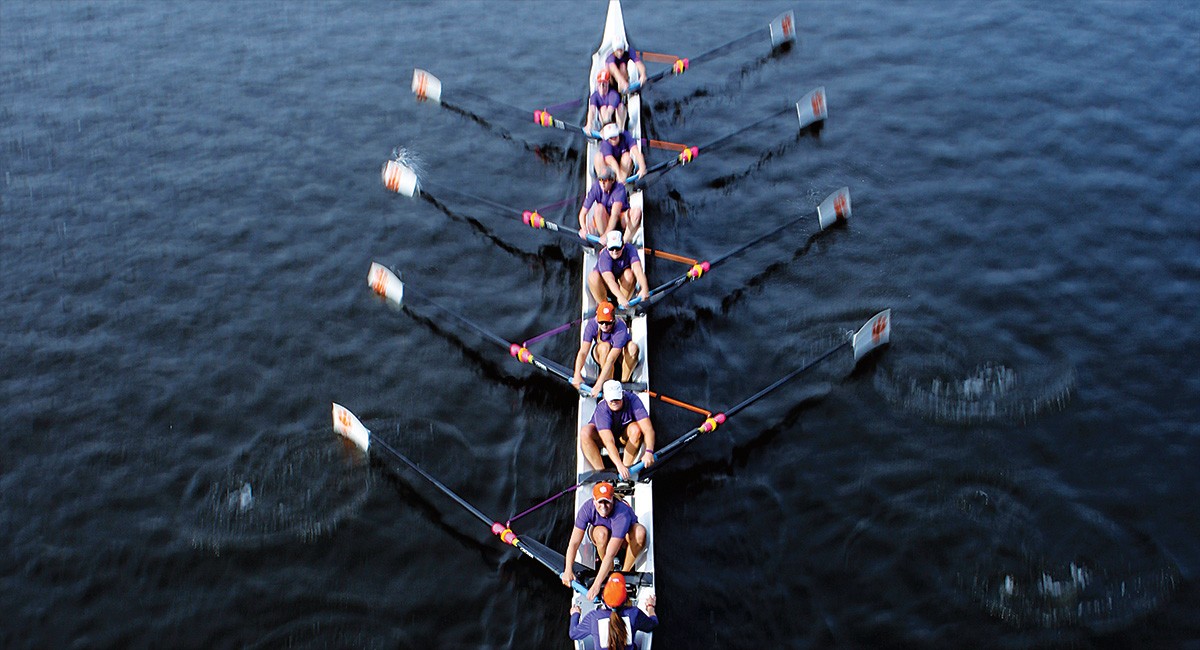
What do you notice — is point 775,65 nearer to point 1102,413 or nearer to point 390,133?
point 390,133

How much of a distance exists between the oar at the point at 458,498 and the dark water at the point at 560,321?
42 cm

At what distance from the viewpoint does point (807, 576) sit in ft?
49.6

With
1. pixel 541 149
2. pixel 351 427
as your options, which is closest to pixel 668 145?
pixel 541 149

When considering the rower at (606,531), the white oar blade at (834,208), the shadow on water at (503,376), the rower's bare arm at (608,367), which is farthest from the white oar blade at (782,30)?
the rower at (606,531)

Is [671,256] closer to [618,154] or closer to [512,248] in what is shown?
[618,154]

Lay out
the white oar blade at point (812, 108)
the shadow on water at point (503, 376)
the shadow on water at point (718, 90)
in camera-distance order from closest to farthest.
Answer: the shadow on water at point (503, 376) → the white oar blade at point (812, 108) → the shadow on water at point (718, 90)

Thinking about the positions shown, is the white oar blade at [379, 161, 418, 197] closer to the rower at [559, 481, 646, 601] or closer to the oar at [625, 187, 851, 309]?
the oar at [625, 187, 851, 309]

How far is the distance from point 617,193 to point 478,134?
6883 mm

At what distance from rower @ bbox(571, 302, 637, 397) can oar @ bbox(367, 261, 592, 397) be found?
33cm

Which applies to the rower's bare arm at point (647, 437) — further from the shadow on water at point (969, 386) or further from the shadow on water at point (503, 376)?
the shadow on water at point (969, 386)

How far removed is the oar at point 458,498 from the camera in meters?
14.6

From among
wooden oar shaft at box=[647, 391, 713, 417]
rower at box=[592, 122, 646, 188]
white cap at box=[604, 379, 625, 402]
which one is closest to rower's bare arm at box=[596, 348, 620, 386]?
wooden oar shaft at box=[647, 391, 713, 417]

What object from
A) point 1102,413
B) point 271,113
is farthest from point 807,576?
point 271,113

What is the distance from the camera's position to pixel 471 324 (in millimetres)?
19281
